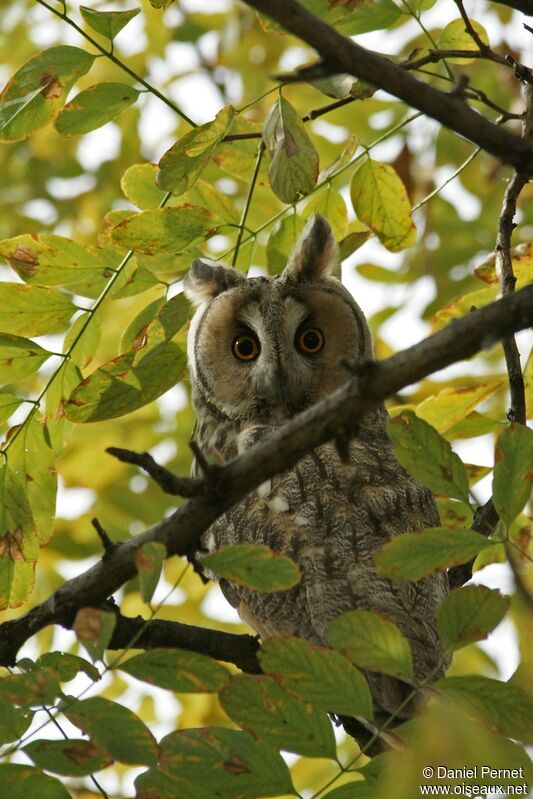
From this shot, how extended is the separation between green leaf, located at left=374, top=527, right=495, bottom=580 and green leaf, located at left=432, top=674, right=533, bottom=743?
0.68 feet

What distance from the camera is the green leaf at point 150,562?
1.63m

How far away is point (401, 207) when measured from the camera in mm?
2791

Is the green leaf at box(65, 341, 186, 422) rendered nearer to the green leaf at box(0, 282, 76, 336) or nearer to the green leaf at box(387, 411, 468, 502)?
the green leaf at box(0, 282, 76, 336)

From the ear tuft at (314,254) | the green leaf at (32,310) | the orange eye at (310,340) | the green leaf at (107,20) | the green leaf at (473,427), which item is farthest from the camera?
the orange eye at (310,340)

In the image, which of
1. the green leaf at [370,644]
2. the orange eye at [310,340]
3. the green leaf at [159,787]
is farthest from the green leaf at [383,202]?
the green leaf at [159,787]

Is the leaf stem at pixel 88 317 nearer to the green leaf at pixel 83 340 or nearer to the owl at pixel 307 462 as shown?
the green leaf at pixel 83 340

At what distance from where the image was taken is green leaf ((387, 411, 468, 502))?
187 centimetres

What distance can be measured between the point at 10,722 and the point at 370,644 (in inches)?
25.1

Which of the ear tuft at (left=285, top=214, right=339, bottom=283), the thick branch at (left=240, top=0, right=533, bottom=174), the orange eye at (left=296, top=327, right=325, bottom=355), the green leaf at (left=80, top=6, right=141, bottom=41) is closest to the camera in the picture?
the thick branch at (left=240, top=0, right=533, bottom=174)

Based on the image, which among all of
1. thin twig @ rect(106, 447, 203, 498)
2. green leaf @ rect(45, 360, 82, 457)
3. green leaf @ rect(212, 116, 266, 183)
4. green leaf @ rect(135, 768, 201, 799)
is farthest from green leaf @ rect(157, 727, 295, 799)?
green leaf @ rect(212, 116, 266, 183)

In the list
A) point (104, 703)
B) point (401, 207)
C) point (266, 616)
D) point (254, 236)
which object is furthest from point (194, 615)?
point (104, 703)

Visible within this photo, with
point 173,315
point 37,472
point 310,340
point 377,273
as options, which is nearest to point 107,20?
point 173,315

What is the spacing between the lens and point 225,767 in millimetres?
1650

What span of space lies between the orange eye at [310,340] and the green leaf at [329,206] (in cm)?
65
